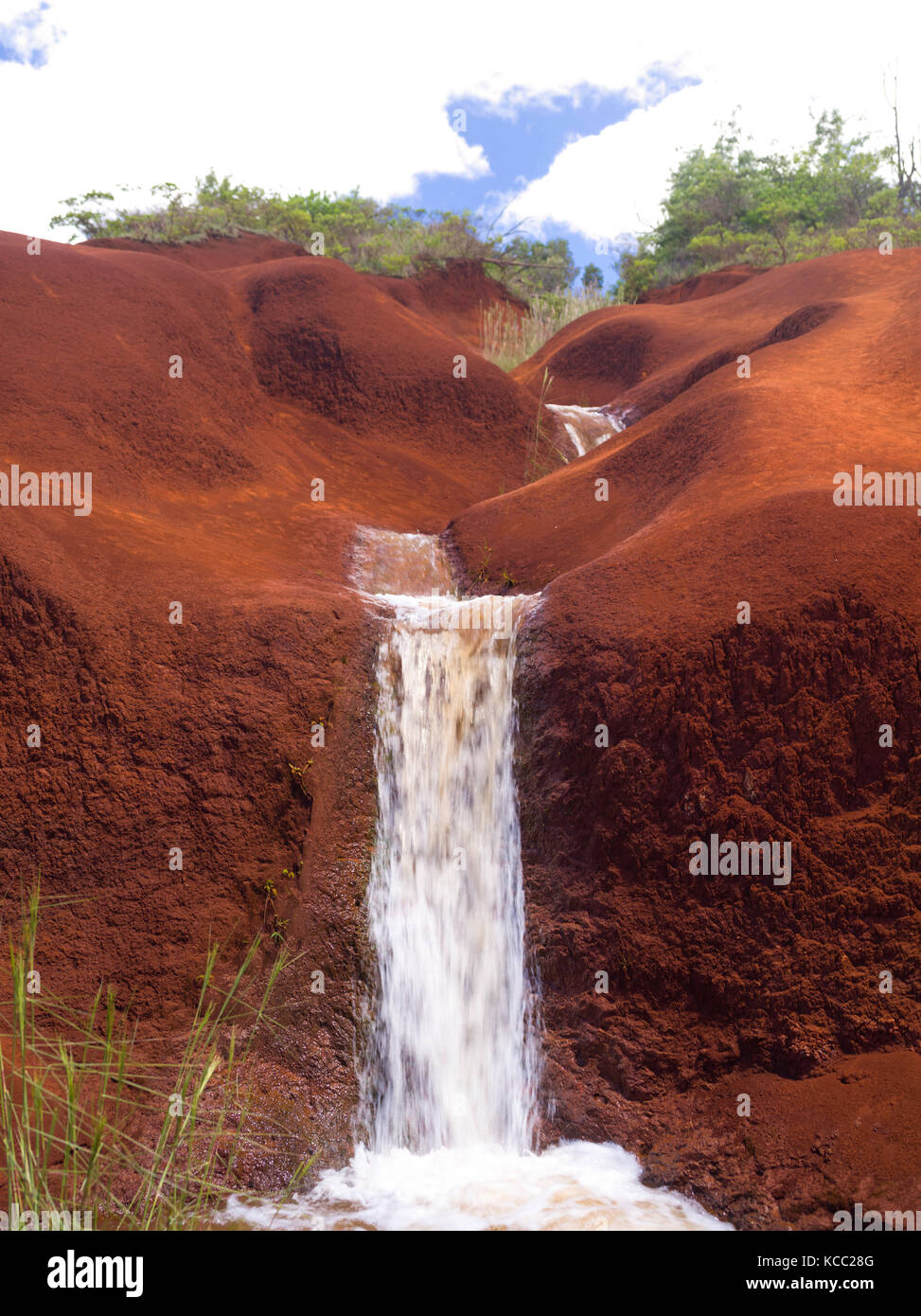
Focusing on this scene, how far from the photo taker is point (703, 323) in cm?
1520

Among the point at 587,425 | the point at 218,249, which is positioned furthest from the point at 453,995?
the point at 218,249

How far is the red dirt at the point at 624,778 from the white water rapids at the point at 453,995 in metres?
0.15

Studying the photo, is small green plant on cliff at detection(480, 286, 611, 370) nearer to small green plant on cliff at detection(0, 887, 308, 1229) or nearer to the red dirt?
the red dirt

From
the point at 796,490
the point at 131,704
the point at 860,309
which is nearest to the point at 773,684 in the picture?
the point at 796,490

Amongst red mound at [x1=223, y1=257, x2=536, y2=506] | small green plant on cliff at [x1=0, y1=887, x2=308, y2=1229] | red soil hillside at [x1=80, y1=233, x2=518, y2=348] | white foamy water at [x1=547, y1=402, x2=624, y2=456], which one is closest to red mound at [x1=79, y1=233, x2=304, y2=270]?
red soil hillside at [x1=80, y1=233, x2=518, y2=348]

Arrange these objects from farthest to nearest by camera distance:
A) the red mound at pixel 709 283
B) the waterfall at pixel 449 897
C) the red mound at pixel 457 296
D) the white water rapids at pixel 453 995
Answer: the red mound at pixel 709 283, the red mound at pixel 457 296, the waterfall at pixel 449 897, the white water rapids at pixel 453 995

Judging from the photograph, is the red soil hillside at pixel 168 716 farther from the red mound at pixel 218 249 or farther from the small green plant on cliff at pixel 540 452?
the red mound at pixel 218 249

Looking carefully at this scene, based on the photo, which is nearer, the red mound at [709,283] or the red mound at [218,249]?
the red mound at [218,249]

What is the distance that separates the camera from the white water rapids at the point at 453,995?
431cm

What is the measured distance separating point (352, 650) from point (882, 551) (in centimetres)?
321

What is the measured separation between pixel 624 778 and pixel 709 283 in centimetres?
1772

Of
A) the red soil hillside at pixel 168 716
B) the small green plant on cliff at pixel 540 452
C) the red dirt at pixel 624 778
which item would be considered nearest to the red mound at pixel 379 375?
the small green plant on cliff at pixel 540 452

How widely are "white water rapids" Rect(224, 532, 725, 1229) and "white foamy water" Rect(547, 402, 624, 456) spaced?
722 centimetres
